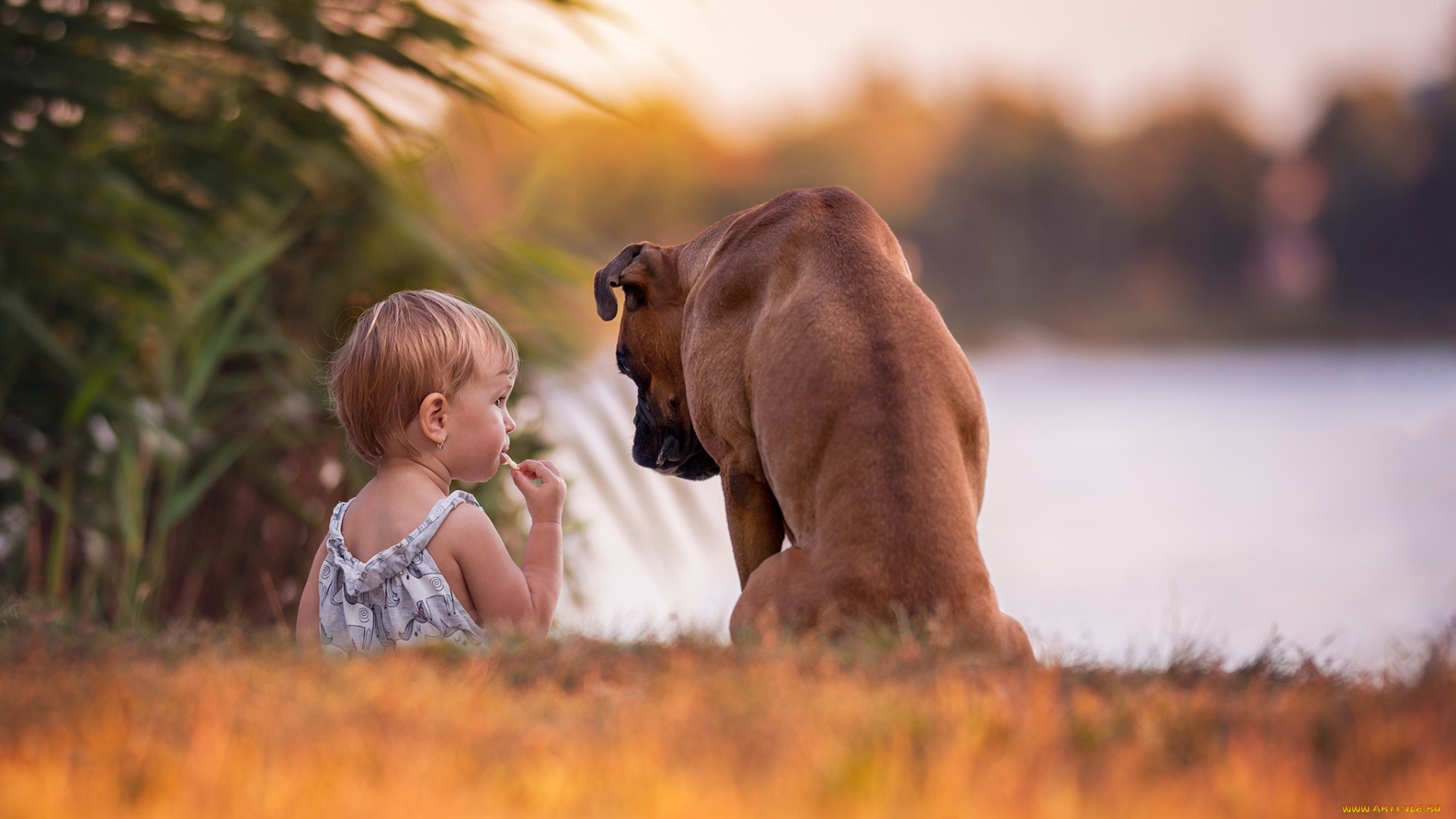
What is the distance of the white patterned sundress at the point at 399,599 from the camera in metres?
2.69

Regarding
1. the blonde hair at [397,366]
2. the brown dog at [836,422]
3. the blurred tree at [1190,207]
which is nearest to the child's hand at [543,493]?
the blonde hair at [397,366]

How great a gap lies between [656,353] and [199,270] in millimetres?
2816

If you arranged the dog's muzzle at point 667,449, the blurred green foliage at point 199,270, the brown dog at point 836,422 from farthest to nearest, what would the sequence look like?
the blurred green foliage at point 199,270 < the dog's muzzle at point 667,449 < the brown dog at point 836,422

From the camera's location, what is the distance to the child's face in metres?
2.87

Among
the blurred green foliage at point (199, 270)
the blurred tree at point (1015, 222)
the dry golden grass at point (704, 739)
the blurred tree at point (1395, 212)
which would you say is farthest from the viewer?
the blurred tree at point (1015, 222)

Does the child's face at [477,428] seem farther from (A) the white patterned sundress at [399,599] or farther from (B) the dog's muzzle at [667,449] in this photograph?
(B) the dog's muzzle at [667,449]

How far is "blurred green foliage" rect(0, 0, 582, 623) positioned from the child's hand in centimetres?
220

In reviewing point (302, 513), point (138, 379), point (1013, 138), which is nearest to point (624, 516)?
point (302, 513)

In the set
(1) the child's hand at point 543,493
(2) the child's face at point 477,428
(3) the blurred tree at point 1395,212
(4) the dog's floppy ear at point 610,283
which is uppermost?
(3) the blurred tree at point 1395,212

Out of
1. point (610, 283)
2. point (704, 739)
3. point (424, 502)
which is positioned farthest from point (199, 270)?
point (704, 739)

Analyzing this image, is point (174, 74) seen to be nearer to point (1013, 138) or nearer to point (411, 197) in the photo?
point (411, 197)

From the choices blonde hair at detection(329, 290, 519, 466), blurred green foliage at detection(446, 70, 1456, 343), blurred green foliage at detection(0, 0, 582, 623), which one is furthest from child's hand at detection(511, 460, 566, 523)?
blurred green foliage at detection(446, 70, 1456, 343)

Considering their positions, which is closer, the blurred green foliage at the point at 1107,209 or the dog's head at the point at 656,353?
the dog's head at the point at 656,353

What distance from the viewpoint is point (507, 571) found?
8.99 ft
